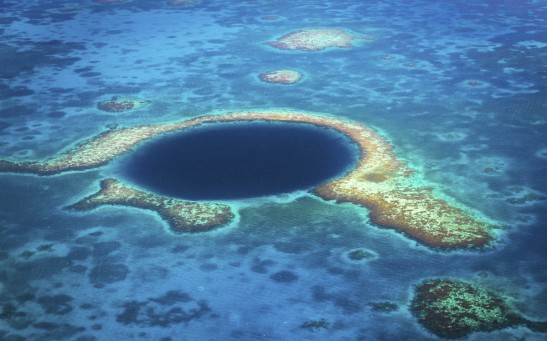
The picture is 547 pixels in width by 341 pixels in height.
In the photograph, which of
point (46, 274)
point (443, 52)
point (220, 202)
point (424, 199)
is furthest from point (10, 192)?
point (443, 52)

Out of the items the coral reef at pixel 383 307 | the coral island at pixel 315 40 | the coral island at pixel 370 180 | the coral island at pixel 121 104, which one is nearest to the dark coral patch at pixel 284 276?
the coral reef at pixel 383 307

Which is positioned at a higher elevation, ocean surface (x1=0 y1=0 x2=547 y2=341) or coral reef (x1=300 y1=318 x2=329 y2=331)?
ocean surface (x1=0 y1=0 x2=547 y2=341)

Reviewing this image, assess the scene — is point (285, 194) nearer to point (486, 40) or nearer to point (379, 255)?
point (379, 255)

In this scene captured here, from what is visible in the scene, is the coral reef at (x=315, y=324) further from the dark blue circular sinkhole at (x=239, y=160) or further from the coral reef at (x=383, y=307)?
the dark blue circular sinkhole at (x=239, y=160)

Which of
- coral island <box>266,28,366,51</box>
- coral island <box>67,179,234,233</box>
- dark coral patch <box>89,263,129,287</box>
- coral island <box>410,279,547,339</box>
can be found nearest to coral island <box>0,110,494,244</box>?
coral island <box>67,179,234,233</box>

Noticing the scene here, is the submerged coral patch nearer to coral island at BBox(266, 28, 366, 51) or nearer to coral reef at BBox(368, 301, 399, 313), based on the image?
coral reef at BBox(368, 301, 399, 313)

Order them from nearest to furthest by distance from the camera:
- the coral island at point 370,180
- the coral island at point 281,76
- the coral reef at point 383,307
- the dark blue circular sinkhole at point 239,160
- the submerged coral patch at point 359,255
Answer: the coral reef at point 383,307 < the submerged coral patch at point 359,255 < the coral island at point 370,180 < the dark blue circular sinkhole at point 239,160 < the coral island at point 281,76
